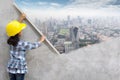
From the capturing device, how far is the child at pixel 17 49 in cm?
403

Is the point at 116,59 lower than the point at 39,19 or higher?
lower

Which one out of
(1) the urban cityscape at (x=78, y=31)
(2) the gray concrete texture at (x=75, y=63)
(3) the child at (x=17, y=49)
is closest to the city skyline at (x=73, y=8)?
(1) the urban cityscape at (x=78, y=31)

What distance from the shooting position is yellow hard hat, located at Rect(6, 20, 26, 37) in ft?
13.2

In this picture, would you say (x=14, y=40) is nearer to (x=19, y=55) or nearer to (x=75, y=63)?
(x=19, y=55)

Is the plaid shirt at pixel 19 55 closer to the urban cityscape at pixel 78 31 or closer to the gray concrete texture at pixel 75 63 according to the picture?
the gray concrete texture at pixel 75 63

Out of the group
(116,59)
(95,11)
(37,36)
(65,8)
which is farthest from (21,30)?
(116,59)

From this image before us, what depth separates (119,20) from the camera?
4332 mm

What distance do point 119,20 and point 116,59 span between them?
46 cm

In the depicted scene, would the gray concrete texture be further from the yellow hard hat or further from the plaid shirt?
the yellow hard hat

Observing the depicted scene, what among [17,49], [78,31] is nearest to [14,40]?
[17,49]

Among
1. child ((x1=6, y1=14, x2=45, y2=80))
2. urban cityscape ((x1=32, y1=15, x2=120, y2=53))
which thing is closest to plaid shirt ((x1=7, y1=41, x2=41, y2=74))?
child ((x1=6, y1=14, x2=45, y2=80))

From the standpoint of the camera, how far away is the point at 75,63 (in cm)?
440

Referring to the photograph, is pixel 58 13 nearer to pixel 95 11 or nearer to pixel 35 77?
pixel 95 11

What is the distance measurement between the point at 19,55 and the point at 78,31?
754 millimetres
